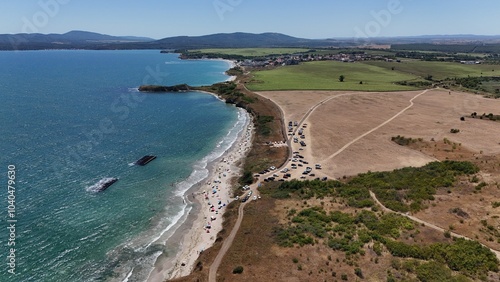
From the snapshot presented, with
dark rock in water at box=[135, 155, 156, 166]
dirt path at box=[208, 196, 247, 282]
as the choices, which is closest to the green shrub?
dirt path at box=[208, 196, 247, 282]

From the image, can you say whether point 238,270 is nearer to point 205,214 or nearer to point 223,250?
point 223,250

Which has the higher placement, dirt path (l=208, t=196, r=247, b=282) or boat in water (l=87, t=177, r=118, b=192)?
boat in water (l=87, t=177, r=118, b=192)

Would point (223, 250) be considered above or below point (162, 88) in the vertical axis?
below

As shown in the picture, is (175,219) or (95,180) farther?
(95,180)

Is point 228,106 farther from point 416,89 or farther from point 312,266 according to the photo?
point 312,266

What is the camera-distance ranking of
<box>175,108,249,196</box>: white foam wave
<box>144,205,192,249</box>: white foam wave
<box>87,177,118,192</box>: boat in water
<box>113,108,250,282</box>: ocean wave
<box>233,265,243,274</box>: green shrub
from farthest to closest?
1. <box>175,108,249,196</box>: white foam wave
2. <box>87,177,118,192</box>: boat in water
3. <box>144,205,192,249</box>: white foam wave
4. <box>113,108,250,282</box>: ocean wave
5. <box>233,265,243,274</box>: green shrub

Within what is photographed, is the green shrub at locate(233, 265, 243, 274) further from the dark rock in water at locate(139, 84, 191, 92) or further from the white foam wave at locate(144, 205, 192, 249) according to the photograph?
the dark rock in water at locate(139, 84, 191, 92)

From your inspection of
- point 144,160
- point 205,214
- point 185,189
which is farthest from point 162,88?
point 205,214
